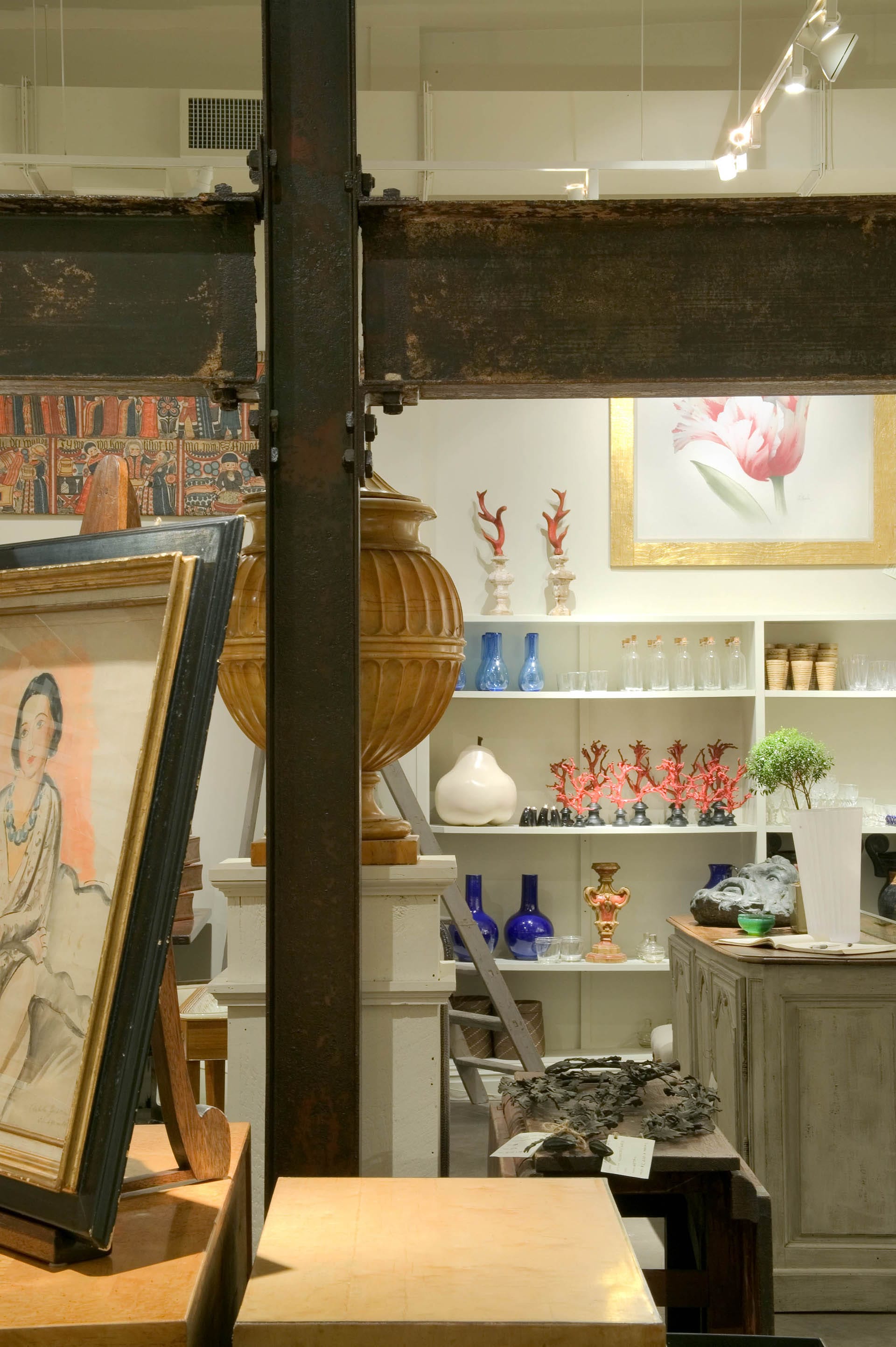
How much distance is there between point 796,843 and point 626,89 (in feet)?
11.3

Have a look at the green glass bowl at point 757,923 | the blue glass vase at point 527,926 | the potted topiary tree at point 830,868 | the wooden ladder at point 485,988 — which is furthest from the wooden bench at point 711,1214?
the blue glass vase at point 527,926

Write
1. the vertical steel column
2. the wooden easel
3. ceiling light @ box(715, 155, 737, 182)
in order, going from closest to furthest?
1. the wooden easel
2. the vertical steel column
3. ceiling light @ box(715, 155, 737, 182)

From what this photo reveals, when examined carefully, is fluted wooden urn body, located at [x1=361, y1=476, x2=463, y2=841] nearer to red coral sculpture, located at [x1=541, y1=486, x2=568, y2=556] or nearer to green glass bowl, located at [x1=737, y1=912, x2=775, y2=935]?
green glass bowl, located at [x1=737, y1=912, x2=775, y2=935]

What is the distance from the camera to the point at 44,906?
1.04 m

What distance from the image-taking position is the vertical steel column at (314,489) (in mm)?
1375

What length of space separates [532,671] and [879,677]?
158 centimetres

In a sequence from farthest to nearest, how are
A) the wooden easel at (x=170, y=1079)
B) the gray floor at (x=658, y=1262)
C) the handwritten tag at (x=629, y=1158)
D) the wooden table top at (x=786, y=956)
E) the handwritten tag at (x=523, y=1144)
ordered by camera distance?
the wooden table top at (x=786, y=956), the gray floor at (x=658, y=1262), the handwritten tag at (x=523, y=1144), the handwritten tag at (x=629, y=1158), the wooden easel at (x=170, y=1079)

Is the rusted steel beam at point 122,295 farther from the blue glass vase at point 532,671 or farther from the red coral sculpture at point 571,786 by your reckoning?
the red coral sculpture at point 571,786

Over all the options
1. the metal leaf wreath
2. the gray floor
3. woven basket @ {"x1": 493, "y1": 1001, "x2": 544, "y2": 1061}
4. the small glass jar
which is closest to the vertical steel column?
the metal leaf wreath

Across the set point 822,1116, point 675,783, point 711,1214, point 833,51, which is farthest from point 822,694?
point 711,1214

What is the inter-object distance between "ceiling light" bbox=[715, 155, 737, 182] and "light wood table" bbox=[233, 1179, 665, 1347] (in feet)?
12.5

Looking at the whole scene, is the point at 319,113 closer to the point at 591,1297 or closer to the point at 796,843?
the point at 591,1297

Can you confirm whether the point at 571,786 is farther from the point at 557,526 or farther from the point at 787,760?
the point at 787,760

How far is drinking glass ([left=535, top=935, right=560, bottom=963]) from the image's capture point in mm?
5141
